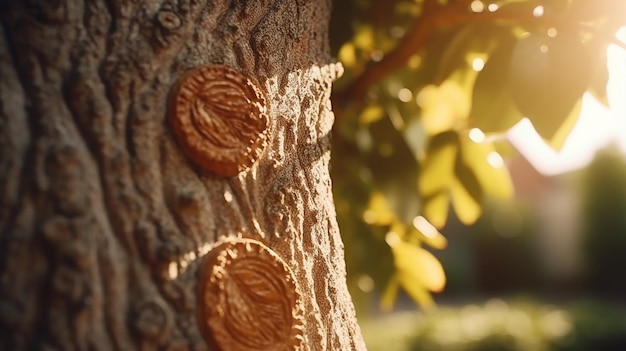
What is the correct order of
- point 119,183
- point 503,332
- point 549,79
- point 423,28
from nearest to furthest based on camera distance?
1. point 119,183
2. point 549,79
3. point 423,28
4. point 503,332

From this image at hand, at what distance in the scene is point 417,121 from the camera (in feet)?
4.89

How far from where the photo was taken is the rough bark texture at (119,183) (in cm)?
59

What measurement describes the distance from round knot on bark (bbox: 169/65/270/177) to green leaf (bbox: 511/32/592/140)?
45 centimetres

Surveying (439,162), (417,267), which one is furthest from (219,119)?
(417,267)

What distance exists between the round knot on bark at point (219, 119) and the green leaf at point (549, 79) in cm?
45

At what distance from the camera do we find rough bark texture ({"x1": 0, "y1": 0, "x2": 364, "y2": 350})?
59cm

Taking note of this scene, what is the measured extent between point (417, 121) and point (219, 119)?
0.85 meters

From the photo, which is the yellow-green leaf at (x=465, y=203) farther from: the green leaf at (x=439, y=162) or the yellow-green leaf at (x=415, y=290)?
the yellow-green leaf at (x=415, y=290)

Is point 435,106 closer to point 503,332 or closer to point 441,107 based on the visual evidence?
point 441,107

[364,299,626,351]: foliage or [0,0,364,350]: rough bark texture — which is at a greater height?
[364,299,626,351]: foliage

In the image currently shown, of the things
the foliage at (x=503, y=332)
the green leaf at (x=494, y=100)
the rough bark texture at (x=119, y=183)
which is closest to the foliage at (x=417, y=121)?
the green leaf at (x=494, y=100)

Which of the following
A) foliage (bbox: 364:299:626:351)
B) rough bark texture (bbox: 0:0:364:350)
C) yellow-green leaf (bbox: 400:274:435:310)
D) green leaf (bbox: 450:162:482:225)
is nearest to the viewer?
rough bark texture (bbox: 0:0:364:350)

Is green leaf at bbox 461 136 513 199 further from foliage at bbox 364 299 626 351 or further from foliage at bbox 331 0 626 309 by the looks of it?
foliage at bbox 364 299 626 351

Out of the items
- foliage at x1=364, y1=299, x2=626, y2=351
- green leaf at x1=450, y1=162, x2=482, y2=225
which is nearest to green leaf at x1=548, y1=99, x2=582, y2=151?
green leaf at x1=450, y1=162, x2=482, y2=225
